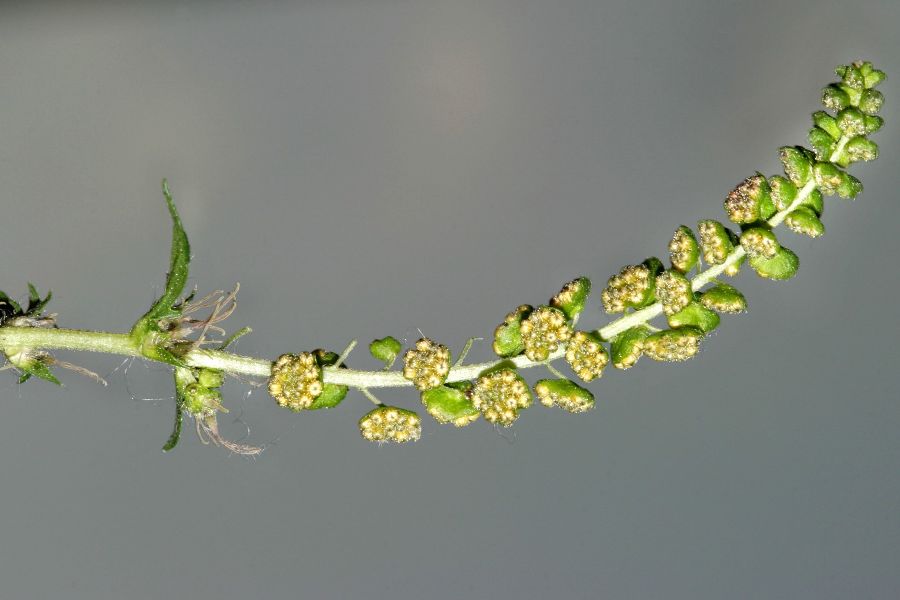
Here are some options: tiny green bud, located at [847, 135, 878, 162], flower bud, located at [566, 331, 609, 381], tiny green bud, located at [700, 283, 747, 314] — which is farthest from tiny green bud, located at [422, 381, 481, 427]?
tiny green bud, located at [847, 135, 878, 162]

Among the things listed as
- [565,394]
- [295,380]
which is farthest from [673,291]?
[295,380]

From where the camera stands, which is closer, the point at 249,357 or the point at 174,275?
the point at 174,275

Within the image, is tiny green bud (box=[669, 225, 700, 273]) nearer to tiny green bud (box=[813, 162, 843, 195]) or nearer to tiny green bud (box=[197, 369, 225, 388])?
tiny green bud (box=[813, 162, 843, 195])

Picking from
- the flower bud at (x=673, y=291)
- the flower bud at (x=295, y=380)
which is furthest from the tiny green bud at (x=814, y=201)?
the flower bud at (x=295, y=380)

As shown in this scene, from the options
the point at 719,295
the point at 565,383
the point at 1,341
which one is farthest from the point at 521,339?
the point at 1,341

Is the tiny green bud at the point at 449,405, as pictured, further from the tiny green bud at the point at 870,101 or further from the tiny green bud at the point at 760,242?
the tiny green bud at the point at 870,101

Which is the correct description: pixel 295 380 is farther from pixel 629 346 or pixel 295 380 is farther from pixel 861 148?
pixel 861 148

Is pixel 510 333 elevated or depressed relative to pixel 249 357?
elevated
